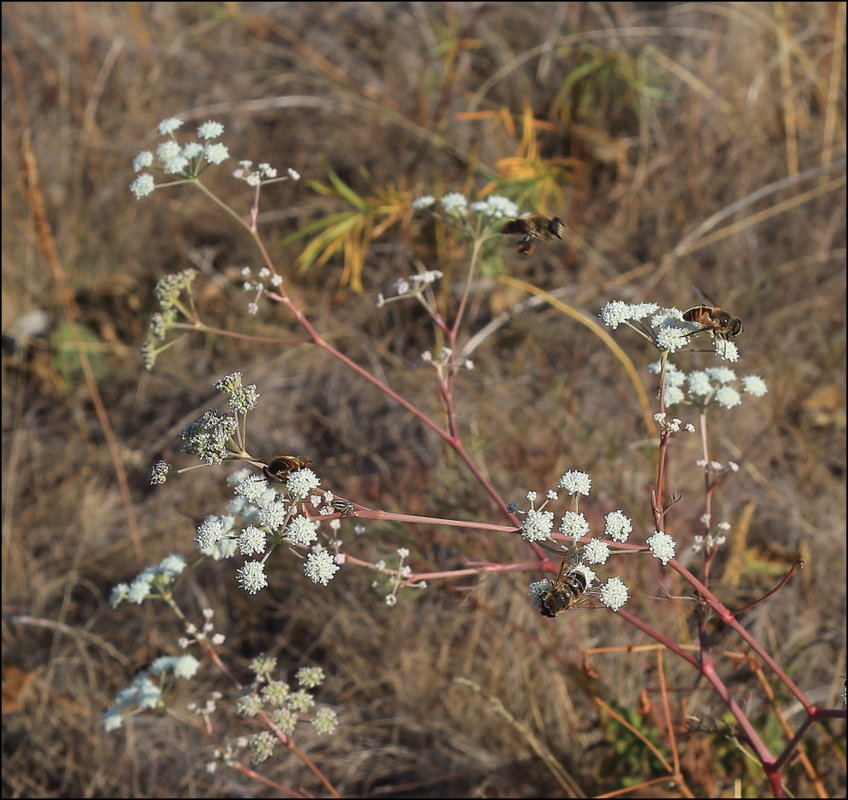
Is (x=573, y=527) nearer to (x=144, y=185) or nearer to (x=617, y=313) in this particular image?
(x=617, y=313)

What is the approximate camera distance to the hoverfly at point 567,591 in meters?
1.47

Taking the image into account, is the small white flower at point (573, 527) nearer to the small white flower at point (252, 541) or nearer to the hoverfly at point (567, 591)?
the hoverfly at point (567, 591)

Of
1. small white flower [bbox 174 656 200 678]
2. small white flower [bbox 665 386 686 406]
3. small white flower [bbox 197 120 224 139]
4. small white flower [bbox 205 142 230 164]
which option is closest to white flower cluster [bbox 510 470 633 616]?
small white flower [bbox 665 386 686 406]

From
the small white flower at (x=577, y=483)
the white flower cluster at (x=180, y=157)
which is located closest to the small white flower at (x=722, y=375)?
the small white flower at (x=577, y=483)

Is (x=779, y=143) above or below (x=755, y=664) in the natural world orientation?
above

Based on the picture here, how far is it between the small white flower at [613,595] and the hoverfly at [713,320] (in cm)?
50

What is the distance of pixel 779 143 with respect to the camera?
4426mm

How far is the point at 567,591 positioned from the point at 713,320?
609 millimetres

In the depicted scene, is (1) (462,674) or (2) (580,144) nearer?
(1) (462,674)

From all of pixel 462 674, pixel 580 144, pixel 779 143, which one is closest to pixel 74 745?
pixel 462 674

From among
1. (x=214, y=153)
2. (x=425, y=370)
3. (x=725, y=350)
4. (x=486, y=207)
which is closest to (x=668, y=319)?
(x=725, y=350)

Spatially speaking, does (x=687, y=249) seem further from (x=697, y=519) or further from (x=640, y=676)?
(x=640, y=676)

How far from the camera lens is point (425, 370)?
12.9ft

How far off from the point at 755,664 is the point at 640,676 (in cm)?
88
